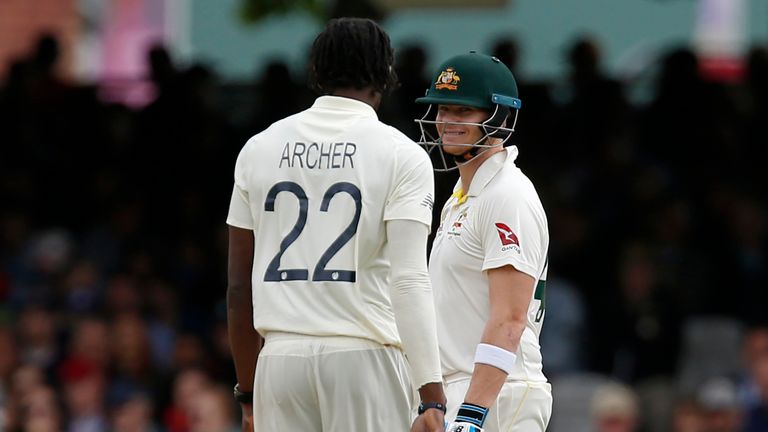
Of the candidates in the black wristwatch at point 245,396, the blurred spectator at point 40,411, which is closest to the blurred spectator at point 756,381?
the blurred spectator at point 40,411

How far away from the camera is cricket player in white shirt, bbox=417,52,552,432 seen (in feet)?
17.0

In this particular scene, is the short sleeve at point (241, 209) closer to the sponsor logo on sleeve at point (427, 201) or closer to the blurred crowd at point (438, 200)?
the sponsor logo on sleeve at point (427, 201)

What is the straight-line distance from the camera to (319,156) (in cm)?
511

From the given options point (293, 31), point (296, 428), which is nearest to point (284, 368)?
point (296, 428)

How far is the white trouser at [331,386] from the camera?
16.5 ft

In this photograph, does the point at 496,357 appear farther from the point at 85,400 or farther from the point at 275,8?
the point at 275,8

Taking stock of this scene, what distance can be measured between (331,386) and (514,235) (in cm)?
80

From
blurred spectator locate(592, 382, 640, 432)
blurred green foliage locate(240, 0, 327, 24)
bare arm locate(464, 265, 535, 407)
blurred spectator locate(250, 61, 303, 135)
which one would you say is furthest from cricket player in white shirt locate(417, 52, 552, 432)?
blurred green foliage locate(240, 0, 327, 24)

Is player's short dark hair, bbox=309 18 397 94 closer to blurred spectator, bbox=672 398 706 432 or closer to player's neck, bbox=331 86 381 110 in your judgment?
player's neck, bbox=331 86 381 110

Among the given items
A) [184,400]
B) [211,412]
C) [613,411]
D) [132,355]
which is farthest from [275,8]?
[613,411]

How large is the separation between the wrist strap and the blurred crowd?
551cm

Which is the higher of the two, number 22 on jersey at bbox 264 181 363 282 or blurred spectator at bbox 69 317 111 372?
number 22 on jersey at bbox 264 181 363 282

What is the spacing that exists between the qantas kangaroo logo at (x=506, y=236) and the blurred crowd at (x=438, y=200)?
5.44m

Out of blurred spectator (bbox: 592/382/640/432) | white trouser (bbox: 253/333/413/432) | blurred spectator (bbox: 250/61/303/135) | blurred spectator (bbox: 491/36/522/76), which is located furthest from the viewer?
blurred spectator (bbox: 250/61/303/135)
